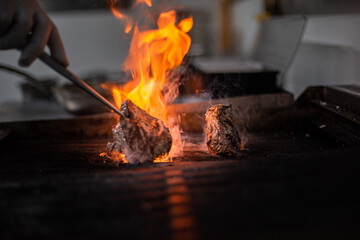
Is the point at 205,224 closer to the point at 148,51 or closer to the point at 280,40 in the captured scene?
the point at 148,51

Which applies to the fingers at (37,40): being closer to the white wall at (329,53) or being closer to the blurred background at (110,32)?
the white wall at (329,53)

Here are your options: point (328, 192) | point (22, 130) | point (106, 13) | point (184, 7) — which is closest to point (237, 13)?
point (184, 7)

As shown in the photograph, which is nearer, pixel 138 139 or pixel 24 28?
pixel 24 28

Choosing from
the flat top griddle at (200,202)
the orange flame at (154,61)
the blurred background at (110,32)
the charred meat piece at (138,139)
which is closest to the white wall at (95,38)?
the blurred background at (110,32)

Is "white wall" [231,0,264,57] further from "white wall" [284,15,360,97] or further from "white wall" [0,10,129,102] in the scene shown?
"white wall" [0,10,129,102]

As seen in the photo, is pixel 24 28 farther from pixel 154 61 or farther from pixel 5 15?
pixel 154 61

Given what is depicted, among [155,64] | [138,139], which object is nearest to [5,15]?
[138,139]
